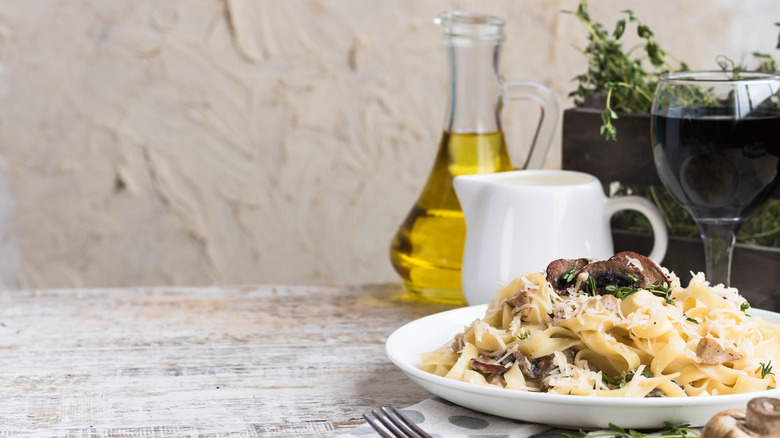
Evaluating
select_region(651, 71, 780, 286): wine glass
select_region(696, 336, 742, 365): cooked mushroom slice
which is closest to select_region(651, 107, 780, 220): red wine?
select_region(651, 71, 780, 286): wine glass

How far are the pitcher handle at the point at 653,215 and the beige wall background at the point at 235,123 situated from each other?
109 centimetres

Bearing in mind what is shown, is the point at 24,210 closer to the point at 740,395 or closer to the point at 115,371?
the point at 115,371

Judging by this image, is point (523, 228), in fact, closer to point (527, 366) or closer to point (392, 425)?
point (527, 366)

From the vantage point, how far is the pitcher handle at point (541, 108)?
1.21 m

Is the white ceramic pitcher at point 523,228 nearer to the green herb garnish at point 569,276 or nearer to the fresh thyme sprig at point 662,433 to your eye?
the green herb garnish at point 569,276

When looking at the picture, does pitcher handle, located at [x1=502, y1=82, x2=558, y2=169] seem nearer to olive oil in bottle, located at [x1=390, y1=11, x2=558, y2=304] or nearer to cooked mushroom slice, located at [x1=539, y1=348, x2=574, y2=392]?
olive oil in bottle, located at [x1=390, y1=11, x2=558, y2=304]

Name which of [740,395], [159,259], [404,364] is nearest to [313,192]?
[159,259]

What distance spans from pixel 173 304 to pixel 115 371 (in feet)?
1.03

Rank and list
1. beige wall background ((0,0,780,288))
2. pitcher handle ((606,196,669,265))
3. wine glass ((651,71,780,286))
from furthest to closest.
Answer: beige wall background ((0,0,780,288)), pitcher handle ((606,196,669,265)), wine glass ((651,71,780,286))

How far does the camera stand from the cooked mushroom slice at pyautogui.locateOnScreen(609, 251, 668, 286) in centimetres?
79

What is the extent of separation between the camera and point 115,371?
915 mm

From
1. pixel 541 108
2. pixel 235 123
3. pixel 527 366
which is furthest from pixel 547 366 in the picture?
pixel 235 123

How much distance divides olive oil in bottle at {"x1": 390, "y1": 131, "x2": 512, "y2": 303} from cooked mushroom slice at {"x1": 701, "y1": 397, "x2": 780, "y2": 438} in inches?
24.6

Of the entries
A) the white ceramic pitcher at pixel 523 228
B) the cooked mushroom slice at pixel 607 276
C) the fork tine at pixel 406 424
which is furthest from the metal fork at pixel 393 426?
the white ceramic pitcher at pixel 523 228
